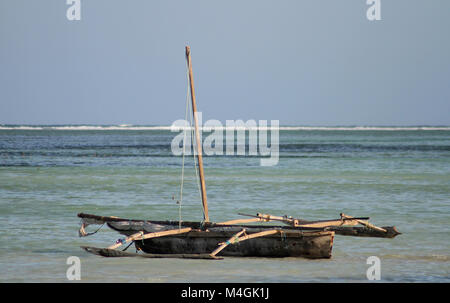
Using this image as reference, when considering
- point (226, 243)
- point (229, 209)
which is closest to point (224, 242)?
point (226, 243)

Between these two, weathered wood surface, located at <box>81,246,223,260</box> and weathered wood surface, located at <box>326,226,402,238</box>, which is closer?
weathered wood surface, located at <box>81,246,223,260</box>

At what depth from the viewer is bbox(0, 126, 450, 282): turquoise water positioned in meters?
14.9

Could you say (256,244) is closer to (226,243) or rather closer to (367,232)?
(226,243)

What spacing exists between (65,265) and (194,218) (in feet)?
27.5

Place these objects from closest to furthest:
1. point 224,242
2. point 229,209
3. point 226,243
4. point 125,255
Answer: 1. point 125,255
2. point 226,243
3. point 224,242
4. point 229,209

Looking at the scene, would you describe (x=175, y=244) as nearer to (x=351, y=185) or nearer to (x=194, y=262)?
(x=194, y=262)

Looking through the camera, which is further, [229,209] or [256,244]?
[229,209]

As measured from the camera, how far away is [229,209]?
25.7 metres

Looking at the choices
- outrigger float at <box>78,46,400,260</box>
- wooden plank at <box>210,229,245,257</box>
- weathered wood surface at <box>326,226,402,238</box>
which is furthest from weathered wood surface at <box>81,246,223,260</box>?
weathered wood surface at <box>326,226,402,238</box>

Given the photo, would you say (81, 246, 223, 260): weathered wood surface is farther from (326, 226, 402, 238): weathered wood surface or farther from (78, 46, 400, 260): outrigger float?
(326, 226, 402, 238): weathered wood surface

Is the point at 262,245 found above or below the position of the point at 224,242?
below

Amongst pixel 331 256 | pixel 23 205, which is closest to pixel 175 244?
pixel 331 256

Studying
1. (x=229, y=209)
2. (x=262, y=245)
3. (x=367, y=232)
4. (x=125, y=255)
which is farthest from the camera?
(x=229, y=209)
